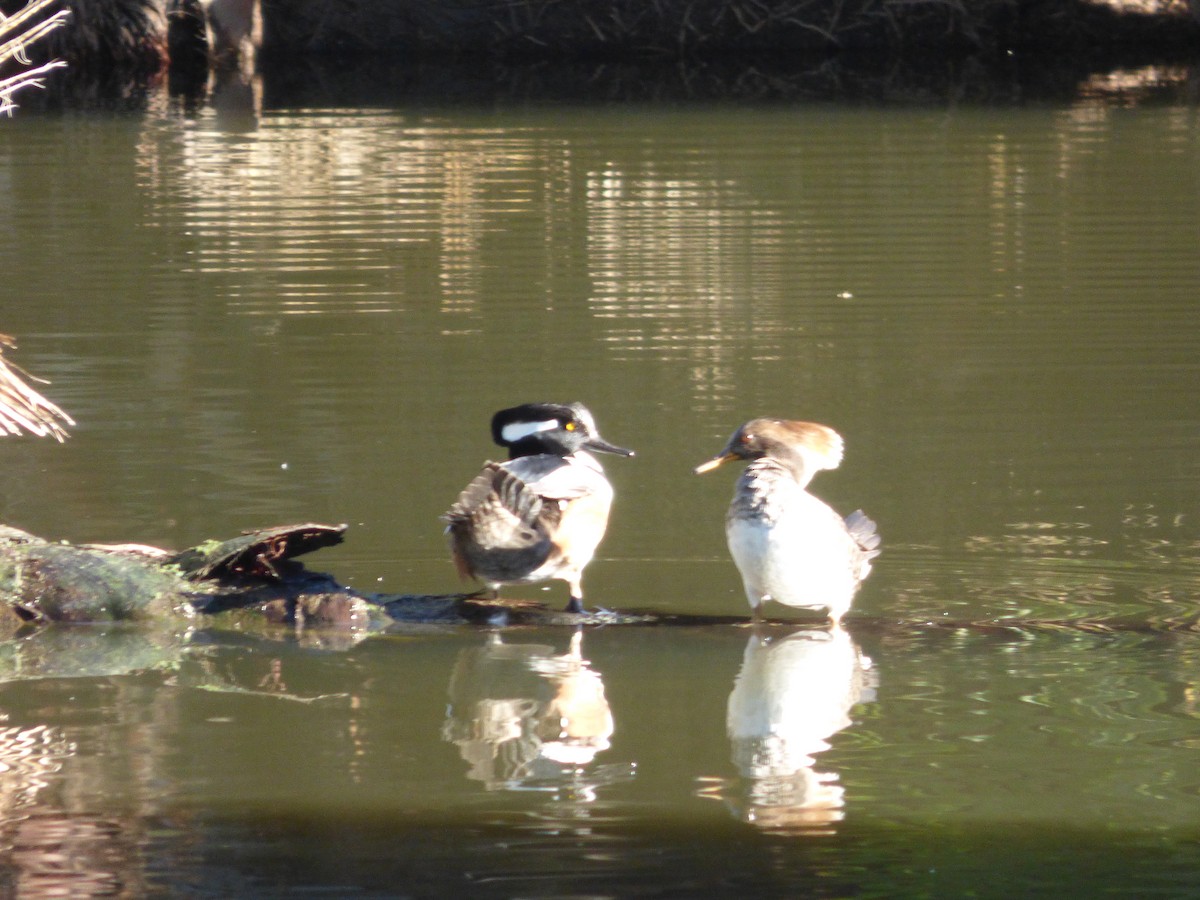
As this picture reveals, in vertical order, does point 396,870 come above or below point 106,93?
below

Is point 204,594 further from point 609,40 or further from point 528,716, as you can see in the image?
point 609,40

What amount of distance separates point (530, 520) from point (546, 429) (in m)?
0.46

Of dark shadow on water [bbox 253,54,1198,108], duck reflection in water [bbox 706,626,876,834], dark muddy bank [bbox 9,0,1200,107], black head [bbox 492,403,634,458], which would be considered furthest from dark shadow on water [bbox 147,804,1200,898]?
dark muddy bank [bbox 9,0,1200,107]

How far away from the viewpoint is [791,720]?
497cm

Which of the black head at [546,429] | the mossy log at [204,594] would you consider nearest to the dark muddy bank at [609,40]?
the black head at [546,429]

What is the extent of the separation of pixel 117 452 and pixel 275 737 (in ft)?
11.2

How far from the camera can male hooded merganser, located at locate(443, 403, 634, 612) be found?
545 cm

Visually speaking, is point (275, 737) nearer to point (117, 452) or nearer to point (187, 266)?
point (117, 452)

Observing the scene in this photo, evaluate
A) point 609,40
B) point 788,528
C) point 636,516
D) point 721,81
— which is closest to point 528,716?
point 788,528

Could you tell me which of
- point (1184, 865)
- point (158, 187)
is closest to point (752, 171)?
point (158, 187)

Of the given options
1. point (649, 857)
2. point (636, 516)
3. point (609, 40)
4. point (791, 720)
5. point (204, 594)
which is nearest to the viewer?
point (649, 857)

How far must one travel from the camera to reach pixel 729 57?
89.4 ft

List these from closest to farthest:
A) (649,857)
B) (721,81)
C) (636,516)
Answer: (649,857) < (636,516) < (721,81)

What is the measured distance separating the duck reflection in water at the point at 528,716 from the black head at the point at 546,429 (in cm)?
62
